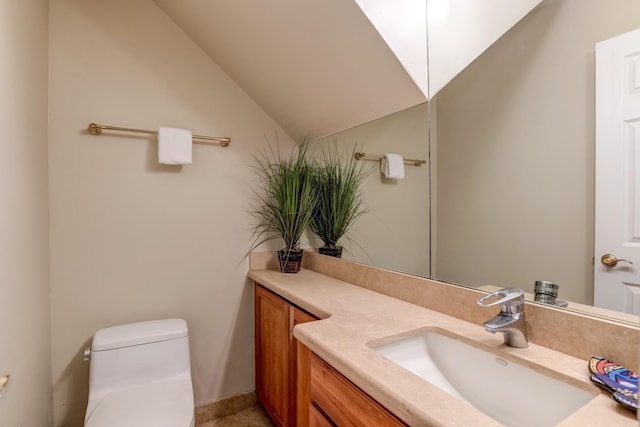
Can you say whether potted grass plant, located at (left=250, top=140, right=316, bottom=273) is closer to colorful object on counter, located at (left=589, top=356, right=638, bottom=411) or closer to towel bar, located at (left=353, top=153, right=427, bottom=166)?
towel bar, located at (left=353, top=153, right=427, bottom=166)

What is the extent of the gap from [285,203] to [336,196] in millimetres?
309

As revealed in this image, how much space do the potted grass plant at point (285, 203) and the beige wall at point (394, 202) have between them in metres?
0.30

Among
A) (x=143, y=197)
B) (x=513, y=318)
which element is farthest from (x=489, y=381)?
(x=143, y=197)

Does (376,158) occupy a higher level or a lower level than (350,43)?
lower

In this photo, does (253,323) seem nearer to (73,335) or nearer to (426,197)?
(73,335)

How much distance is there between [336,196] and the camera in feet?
6.27

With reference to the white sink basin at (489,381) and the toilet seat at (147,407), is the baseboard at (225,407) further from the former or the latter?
the white sink basin at (489,381)

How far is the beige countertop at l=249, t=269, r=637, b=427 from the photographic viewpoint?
2.00 ft


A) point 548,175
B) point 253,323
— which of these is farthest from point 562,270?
point 253,323

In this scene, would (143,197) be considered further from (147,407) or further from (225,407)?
(225,407)

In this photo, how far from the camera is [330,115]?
5.91 feet

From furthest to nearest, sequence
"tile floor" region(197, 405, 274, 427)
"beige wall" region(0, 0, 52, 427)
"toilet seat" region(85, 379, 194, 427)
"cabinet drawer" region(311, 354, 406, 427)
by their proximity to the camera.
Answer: "tile floor" region(197, 405, 274, 427) → "toilet seat" region(85, 379, 194, 427) → "beige wall" region(0, 0, 52, 427) → "cabinet drawer" region(311, 354, 406, 427)

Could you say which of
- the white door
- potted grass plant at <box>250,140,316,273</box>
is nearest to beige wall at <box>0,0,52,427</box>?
potted grass plant at <box>250,140,316,273</box>

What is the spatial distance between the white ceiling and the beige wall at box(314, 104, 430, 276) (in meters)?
0.09
